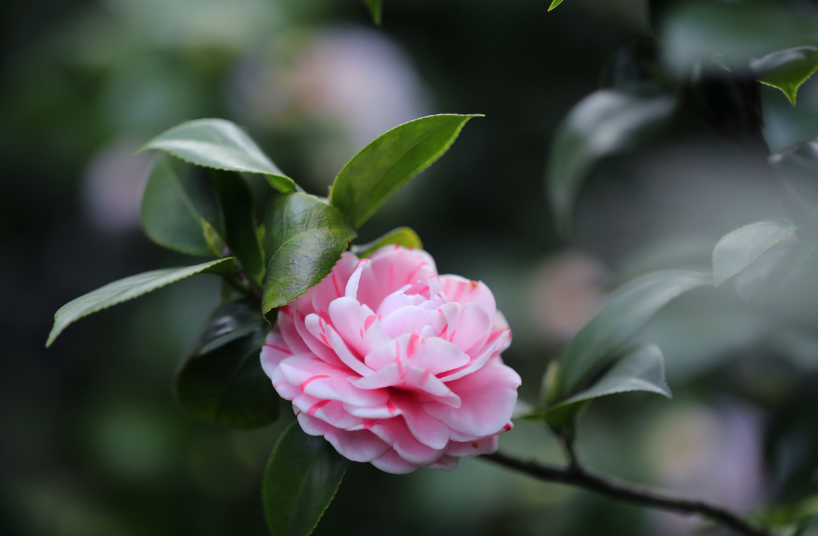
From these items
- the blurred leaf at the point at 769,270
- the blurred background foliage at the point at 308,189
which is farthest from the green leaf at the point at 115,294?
the blurred background foliage at the point at 308,189

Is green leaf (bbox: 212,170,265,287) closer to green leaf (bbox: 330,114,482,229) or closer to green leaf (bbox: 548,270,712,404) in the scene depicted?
green leaf (bbox: 330,114,482,229)

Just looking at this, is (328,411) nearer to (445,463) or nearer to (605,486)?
(445,463)

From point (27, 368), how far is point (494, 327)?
1.31m

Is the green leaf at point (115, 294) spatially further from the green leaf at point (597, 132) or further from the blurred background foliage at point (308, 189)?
the blurred background foliage at point (308, 189)

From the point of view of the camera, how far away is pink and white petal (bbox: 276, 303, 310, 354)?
290mm

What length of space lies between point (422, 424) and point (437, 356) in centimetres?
3

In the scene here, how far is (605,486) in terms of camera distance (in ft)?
1.25

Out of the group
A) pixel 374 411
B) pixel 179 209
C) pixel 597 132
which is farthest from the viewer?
pixel 597 132

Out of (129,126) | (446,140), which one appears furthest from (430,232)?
(446,140)

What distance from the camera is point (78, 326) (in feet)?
4.25

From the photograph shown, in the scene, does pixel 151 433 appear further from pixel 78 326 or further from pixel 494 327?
pixel 494 327

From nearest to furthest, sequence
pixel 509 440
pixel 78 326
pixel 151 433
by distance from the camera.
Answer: pixel 509 440, pixel 151 433, pixel 78 326

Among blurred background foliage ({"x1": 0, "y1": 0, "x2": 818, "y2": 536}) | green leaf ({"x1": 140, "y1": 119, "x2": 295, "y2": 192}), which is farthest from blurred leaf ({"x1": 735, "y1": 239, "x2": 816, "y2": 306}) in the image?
blurred background foliage ({"x1": 0, "y1": 0, "x2": 818, "y2": 536})

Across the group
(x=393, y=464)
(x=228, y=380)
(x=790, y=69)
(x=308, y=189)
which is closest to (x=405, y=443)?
(x=393, y=464)
